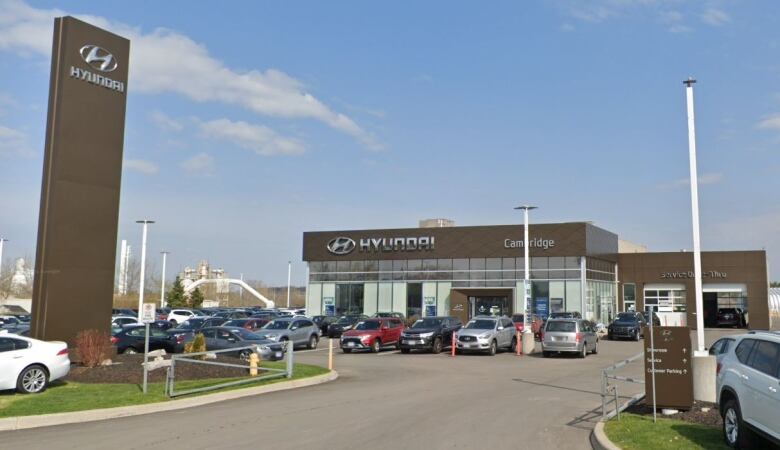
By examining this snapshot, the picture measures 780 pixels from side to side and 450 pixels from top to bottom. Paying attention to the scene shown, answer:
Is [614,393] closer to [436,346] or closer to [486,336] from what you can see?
[486,336]

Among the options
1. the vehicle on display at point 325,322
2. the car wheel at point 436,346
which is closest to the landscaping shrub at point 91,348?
the car wheel at point 436,346

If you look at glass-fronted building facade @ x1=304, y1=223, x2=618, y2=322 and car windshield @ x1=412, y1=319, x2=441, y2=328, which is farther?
glass-fronted building facade @ x1=304, y1=223, x2=618, y2=322

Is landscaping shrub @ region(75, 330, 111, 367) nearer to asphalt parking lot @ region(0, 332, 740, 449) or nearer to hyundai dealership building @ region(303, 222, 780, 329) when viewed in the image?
asphalt parking lot @ region(0, 332, 740, 449)

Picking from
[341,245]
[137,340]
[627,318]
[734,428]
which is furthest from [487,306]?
[734,428]

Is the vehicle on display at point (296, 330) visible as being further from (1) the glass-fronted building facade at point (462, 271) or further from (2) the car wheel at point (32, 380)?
(1) the glass-fronted building facade at point (462, 271)

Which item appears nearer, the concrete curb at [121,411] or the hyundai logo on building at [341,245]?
the concrete curb at [121,411]

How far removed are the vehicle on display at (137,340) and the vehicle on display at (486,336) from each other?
39.2 feet

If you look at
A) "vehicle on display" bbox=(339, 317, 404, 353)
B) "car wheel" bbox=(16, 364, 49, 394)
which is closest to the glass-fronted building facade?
"vehicle on display" bbox=(339, 317, 404, 353)

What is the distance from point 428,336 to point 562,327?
5.80m

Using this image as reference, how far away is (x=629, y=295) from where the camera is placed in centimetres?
6022

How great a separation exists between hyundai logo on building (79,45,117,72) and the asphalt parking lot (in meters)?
11.8

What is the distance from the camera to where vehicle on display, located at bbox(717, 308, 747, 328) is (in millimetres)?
57188

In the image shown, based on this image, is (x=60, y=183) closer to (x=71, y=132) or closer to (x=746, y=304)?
(x=71, y=132)

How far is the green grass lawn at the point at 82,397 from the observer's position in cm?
1330
